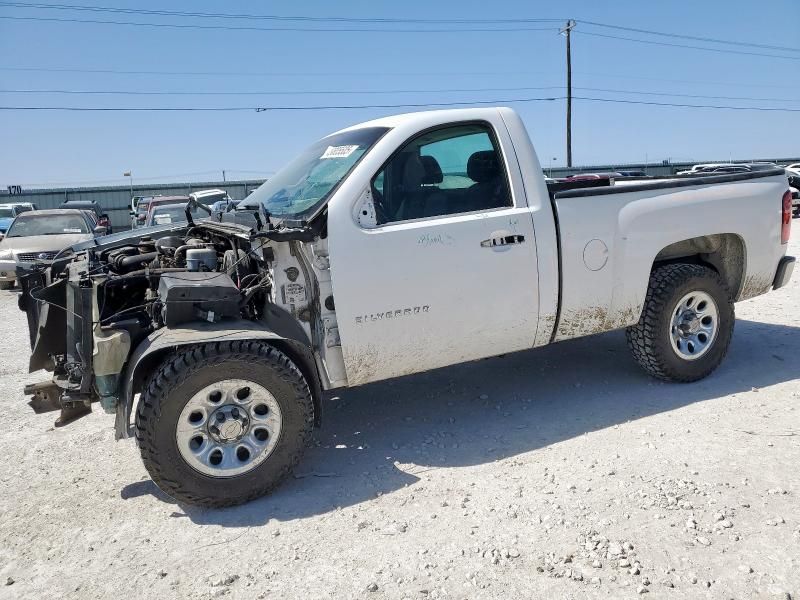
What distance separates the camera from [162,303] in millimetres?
3588

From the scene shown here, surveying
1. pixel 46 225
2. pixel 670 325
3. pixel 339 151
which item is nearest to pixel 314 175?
pixel 339 151

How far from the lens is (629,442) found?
3.98m

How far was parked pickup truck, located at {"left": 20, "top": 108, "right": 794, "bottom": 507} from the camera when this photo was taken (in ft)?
11.5

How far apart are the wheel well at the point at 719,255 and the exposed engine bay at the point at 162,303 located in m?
2.77

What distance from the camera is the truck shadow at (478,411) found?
3.69m

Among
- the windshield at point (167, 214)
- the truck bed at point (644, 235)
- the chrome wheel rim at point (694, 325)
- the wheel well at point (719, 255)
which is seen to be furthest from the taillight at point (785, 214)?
the windshield at point (167, 214)

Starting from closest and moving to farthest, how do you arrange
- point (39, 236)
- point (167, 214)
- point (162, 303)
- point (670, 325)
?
1. point (162, 303)
2. point (670, 325)
3. point (39, 236)
4. point (167, 214)

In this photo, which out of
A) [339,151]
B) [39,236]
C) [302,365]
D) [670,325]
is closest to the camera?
[302,365]

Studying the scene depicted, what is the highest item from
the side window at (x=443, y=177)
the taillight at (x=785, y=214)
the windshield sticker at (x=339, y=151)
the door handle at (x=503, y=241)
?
the windshield sticker at (x=339, y=151)

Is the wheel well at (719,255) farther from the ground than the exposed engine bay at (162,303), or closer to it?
closer to it

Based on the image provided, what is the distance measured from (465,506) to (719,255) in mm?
3242

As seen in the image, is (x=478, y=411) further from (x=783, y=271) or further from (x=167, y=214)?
(x=167, y=214)

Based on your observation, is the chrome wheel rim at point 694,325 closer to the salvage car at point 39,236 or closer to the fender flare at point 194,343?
the fender flare at point 194,343

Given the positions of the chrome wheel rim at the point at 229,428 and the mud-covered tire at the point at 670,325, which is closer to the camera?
the chrome wheel rim at the point at 229,428
